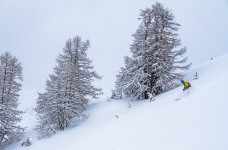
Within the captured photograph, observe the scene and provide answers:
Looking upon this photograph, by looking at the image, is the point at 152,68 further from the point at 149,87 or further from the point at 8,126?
the point at 8,126

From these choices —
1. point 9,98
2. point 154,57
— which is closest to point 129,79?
point 154,57

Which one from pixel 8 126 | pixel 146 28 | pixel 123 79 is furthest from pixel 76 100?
pixel 146 28

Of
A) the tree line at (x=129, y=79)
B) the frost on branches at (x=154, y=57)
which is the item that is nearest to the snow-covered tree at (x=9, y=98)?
the tree line at (x=129, y=79)

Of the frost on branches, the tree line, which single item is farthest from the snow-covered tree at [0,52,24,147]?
the frost on branches

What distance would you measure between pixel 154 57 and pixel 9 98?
16.9 m

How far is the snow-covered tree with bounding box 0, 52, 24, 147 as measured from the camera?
1453cm

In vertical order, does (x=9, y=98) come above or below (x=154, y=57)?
below

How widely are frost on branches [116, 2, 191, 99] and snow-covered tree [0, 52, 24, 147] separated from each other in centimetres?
1223

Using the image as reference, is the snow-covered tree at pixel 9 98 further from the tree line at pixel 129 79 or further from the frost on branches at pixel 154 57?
the frost on branches at pixel 154 57

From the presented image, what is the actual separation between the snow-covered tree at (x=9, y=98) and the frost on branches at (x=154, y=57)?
12.2 m

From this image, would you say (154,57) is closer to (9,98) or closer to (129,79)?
(129,79)

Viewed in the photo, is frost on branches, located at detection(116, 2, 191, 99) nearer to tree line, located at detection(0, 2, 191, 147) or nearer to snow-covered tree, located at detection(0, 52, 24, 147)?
tree line, located at detection(0, 2, 191, 147)

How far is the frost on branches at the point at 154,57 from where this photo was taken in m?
14.3

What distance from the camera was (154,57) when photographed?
14.7 meters
